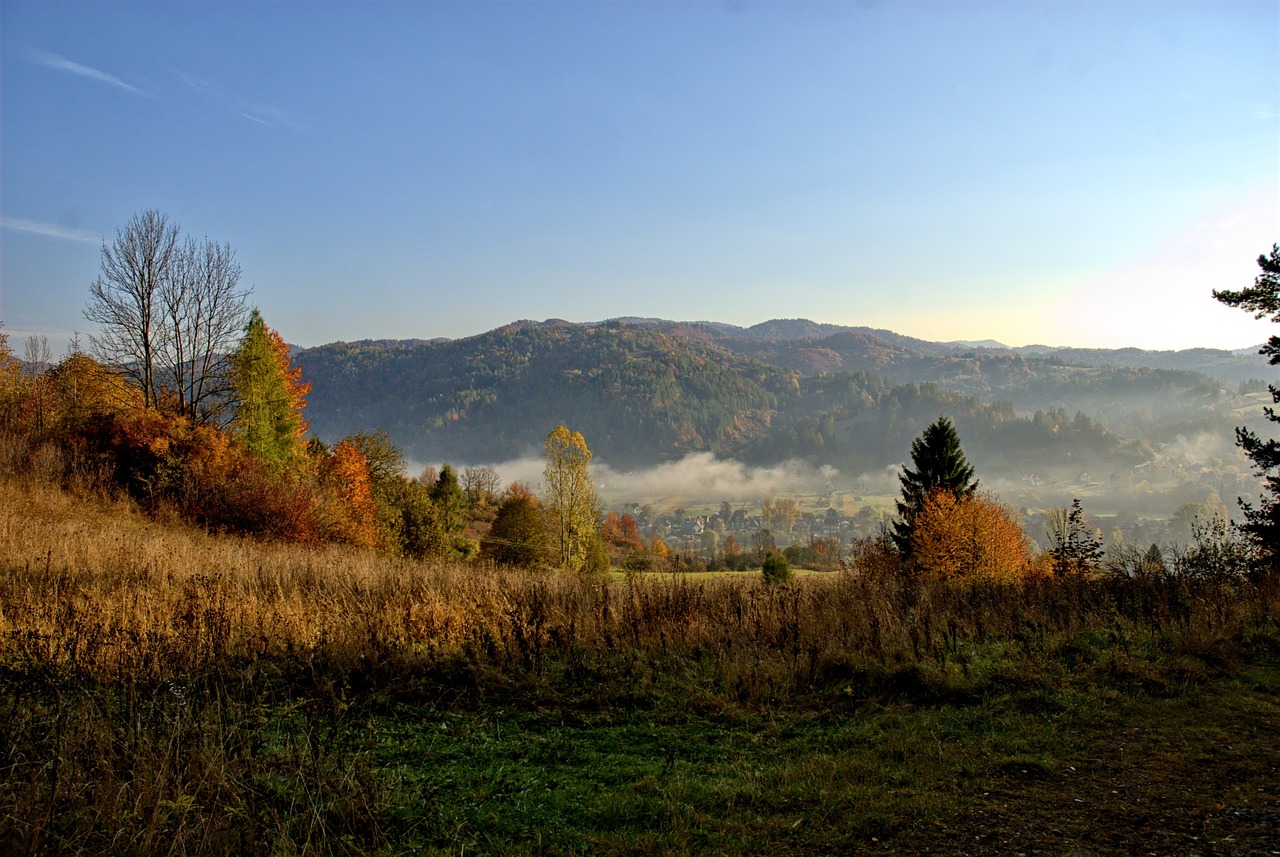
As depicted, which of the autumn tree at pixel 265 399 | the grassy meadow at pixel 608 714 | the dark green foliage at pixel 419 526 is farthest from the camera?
the dark green foliage at pixel 419 526

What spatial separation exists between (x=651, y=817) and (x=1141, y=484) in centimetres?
23174

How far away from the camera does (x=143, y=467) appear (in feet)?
83.1

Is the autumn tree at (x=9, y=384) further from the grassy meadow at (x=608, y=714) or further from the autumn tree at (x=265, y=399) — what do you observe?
the grassy meadow at (x=608, y=714)

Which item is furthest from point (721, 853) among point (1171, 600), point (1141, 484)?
point (1141, 484)

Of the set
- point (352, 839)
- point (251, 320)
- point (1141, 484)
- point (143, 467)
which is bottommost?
point (1141, 484)

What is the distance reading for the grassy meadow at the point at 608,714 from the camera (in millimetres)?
3881

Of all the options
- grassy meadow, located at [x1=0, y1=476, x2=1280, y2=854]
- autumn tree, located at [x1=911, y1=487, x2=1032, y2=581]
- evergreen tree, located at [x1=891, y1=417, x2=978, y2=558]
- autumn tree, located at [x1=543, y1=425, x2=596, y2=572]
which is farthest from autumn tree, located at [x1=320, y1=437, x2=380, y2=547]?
evergreen tree, located at [x1=891, y1=417, x2=978, y2=558]

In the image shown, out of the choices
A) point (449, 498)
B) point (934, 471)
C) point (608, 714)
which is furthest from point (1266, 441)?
point (449, 498)

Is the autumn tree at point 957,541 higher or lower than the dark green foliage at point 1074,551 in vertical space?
lower

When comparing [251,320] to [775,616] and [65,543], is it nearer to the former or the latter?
[65,543]

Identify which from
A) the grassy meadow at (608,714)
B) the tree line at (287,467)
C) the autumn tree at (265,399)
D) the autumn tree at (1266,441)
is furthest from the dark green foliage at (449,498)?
the autumn tree at (1266,441)

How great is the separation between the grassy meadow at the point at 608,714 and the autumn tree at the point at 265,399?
2465 cm

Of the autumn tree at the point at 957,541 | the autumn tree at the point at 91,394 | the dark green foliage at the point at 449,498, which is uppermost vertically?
the autumn tree at the point at 91,394

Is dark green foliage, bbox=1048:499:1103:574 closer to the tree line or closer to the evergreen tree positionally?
the tree line
